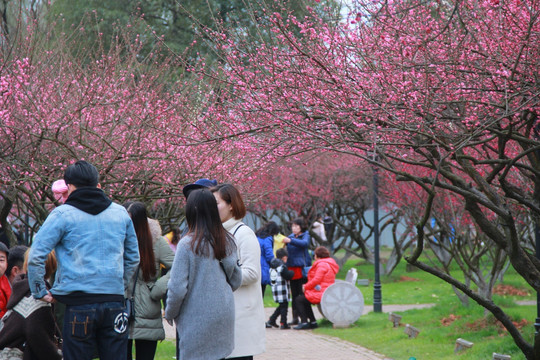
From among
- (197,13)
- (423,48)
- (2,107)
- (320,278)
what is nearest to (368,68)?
(423,48)

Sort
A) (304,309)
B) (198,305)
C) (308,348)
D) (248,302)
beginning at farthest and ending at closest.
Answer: (304,309) < (308,348) < (248,302) < (198,305)

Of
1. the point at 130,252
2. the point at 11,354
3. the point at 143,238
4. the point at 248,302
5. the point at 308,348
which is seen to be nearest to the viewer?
the point at 248,302

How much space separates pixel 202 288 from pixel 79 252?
91 cm

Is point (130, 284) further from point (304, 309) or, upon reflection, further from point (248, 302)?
point (304, 309)

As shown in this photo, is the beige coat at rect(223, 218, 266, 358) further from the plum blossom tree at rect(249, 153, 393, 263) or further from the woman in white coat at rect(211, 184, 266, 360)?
the plum blossom tree at rect(249, 153, 393, 263)

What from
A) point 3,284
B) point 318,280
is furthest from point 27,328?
point 318,280

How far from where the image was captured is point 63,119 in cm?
935

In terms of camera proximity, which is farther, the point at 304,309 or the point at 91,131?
the point at 304,309

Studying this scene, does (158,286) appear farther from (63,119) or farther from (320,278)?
(320,278)

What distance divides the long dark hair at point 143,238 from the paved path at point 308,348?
4412 mm

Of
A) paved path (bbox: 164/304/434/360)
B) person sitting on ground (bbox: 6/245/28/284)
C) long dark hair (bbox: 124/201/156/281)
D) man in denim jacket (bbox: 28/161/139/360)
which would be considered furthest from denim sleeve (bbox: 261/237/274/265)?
man in denim jacket (bbox: 28/161/139/360)

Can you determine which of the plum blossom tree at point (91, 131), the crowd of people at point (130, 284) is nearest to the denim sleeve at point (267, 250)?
the plum blossom tree at point (91, 131)

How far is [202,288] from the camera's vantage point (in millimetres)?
4953

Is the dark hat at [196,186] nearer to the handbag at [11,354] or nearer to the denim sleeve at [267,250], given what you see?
the handbag at [11,354]
